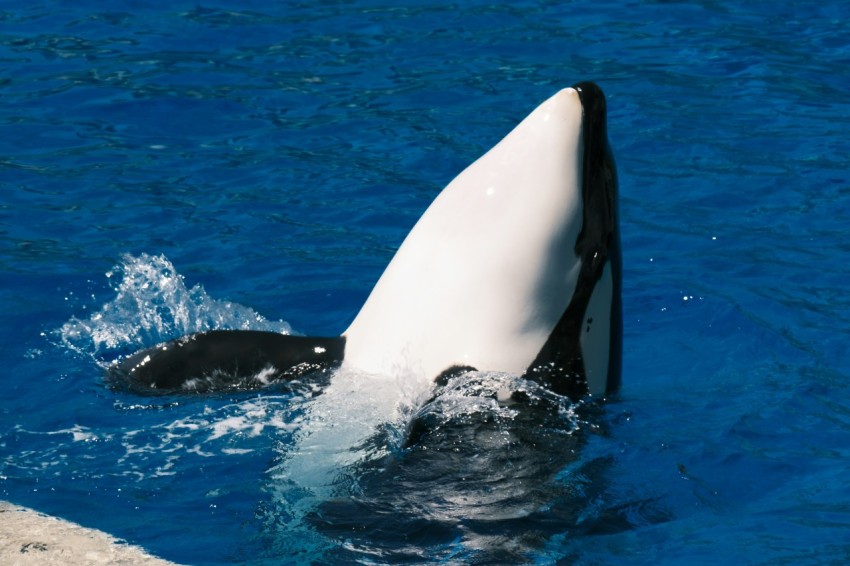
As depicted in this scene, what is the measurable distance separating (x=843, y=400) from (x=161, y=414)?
377cm

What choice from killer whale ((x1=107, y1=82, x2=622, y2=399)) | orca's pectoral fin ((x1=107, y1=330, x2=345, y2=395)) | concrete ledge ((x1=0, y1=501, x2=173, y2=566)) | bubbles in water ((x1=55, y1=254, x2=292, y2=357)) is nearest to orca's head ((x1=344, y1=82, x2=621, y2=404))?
killer whale ((x1=107, y1=82, x2=622, y2=399))

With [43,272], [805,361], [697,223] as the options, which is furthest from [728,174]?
[43,272]

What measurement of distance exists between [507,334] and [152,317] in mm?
2922

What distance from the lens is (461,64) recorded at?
13430 mm

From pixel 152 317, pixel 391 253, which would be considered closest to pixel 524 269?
pixel 152 317

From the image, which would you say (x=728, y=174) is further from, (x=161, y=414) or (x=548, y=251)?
(x=161, y=414)

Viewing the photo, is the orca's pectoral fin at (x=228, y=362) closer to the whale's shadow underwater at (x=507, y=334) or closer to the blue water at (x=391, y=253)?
the whale's shadow underwater at (x=507, y=334)

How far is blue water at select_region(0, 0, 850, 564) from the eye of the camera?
6.18m

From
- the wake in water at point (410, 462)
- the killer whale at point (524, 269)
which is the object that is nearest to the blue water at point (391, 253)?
the wake in water at point (410, 462)

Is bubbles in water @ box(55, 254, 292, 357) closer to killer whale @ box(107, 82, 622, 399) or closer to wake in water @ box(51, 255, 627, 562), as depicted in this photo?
wake in water @ box(51, 255, 627, 562)

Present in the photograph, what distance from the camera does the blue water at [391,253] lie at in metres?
6.18

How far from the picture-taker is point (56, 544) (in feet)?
18.5

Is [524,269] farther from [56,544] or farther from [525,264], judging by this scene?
[56,544]

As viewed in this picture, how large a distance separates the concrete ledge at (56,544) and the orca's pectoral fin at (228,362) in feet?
3.92
